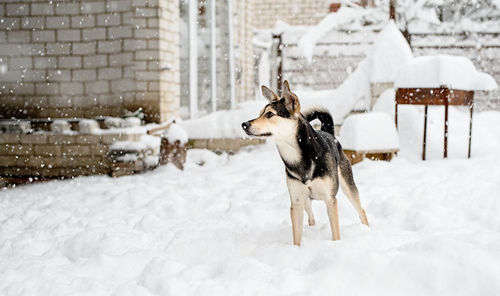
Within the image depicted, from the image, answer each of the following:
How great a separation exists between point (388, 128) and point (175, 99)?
3.32m

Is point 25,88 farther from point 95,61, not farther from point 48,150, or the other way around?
point 48,150

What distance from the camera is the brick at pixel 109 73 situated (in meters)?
7.02

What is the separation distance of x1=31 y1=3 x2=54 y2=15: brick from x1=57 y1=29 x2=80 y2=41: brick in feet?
1.04

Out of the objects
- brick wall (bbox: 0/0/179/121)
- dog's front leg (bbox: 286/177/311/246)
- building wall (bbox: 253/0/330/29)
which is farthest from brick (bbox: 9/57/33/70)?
building wall (bbox: 253/0/330/29)

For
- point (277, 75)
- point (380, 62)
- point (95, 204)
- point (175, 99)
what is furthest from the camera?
point (277, 75)

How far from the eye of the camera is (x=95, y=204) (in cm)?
477

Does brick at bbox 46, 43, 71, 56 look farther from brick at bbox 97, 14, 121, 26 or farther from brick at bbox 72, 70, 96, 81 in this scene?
brick at bbox 97, 14, 121, 26

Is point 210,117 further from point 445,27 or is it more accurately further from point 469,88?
point 445,27

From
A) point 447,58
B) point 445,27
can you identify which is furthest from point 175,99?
point 445,27

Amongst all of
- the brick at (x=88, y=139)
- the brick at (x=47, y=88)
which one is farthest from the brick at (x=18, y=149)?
the brick at (x=47, y=88)

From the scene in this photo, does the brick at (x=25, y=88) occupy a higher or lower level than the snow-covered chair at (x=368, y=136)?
higher

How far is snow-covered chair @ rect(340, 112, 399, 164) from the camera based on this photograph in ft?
20.1

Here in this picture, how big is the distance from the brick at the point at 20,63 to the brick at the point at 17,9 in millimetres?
677

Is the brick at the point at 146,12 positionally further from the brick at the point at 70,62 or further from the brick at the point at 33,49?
the brick at the point at 33,49
